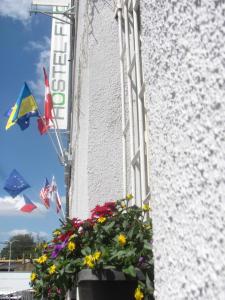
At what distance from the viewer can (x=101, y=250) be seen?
1.96 meters

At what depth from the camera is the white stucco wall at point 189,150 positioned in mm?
687

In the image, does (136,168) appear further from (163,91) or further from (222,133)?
(222,133)

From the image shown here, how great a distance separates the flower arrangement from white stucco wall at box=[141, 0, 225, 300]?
988mm

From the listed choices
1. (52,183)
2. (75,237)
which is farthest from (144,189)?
(52,183)

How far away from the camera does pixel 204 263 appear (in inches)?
27.2

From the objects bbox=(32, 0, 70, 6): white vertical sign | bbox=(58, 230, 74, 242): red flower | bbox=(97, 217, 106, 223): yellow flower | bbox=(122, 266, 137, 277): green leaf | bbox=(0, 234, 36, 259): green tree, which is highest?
bbox=(32, 0, 70, 6): white vertical sign

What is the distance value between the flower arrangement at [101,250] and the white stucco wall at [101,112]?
0.88 meters

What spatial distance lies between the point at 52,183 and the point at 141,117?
42.5 ft

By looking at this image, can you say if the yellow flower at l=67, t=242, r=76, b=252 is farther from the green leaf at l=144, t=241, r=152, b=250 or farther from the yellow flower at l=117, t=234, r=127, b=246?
the green leaf at l=144, t=241, r=152, b=250

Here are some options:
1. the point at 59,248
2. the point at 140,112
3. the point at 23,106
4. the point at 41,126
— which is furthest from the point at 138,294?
the point at 41,126

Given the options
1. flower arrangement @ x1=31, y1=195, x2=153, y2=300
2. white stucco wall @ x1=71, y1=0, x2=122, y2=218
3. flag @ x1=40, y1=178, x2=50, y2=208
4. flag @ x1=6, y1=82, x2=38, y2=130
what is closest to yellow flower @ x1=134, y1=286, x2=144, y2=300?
flower arrangement @ x1=31, y1=195, x2=153, y2=300

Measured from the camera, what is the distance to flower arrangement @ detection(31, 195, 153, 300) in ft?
6.12

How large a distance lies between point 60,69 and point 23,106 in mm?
5252

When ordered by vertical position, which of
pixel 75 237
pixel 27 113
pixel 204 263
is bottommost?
pixel 204 263
